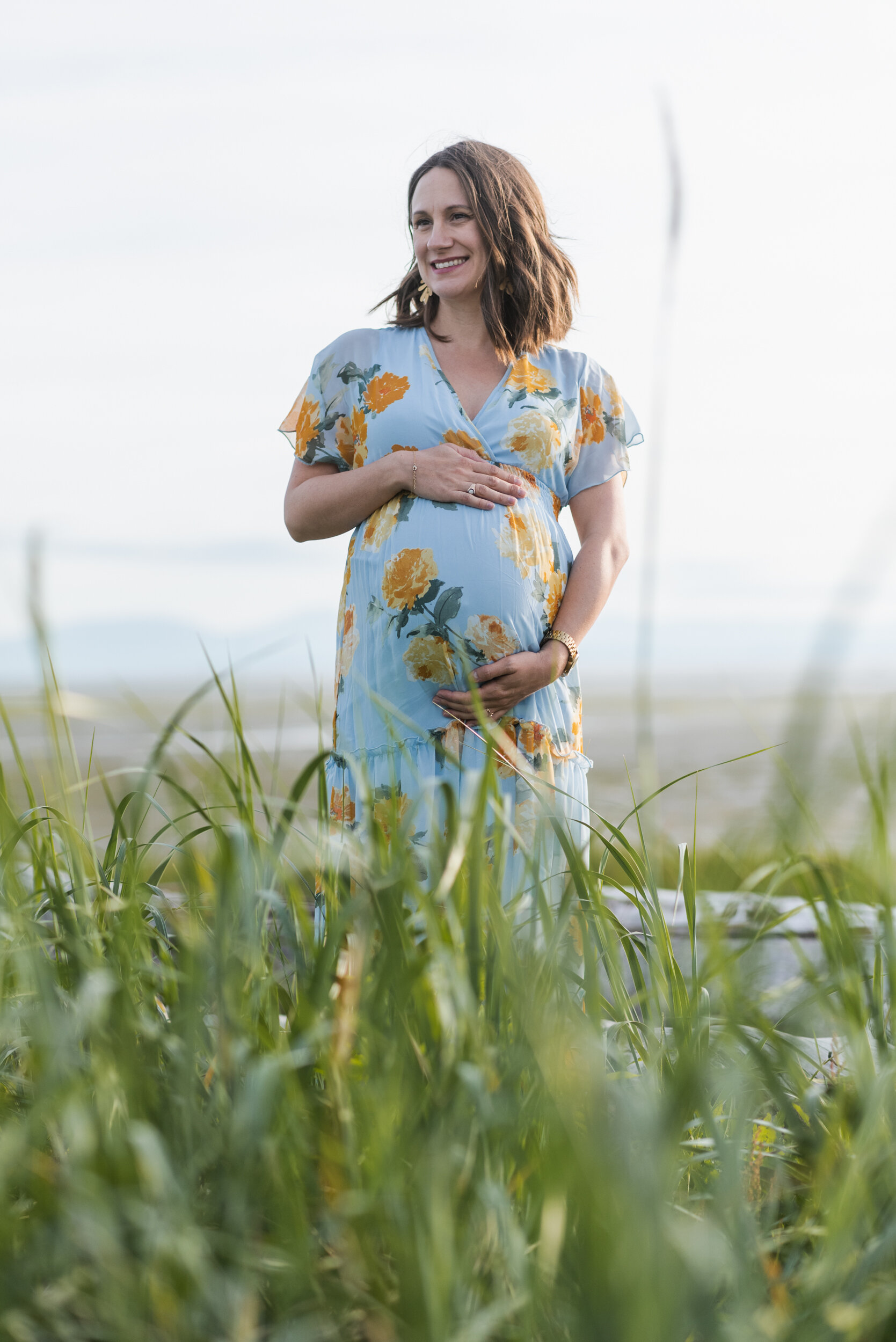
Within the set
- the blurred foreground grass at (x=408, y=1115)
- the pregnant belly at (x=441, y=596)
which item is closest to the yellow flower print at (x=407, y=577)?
the pregnant belly at (x=441, y=596)

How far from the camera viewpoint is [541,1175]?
95 centimetres

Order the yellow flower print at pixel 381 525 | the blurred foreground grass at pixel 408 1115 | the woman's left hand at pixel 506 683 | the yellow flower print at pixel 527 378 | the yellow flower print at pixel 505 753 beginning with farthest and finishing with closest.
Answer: the yellow flower print at pixel 527 378
the yellow flower print at pixel 381 525
the woman's left hand at pixel 506 683
the yellow flower print at pixel 505 753
the blurred foreground grass at pixel 408 1115

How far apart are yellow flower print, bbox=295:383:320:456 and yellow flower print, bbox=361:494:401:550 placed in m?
0.27

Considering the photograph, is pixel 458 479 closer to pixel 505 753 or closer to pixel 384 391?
pixel 384 391

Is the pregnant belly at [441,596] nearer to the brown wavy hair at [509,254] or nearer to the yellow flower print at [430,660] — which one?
the yellow flower print at [430,660]

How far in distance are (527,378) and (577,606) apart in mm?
532

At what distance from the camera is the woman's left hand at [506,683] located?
7.16 feet

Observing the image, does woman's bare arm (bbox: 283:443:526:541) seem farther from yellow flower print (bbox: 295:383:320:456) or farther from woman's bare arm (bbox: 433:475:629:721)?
woman's bare arm (bbox: 433:475:629:721)

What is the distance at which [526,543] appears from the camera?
229 centimetres

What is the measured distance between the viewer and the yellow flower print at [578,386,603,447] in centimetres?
252

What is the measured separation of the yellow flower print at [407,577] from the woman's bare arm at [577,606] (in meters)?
0.21

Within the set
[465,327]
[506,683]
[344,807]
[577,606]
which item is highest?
[465,327]

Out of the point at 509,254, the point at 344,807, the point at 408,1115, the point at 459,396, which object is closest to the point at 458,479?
the point at 459,396

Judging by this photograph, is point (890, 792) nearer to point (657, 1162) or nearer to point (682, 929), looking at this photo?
point (657, 1162)
